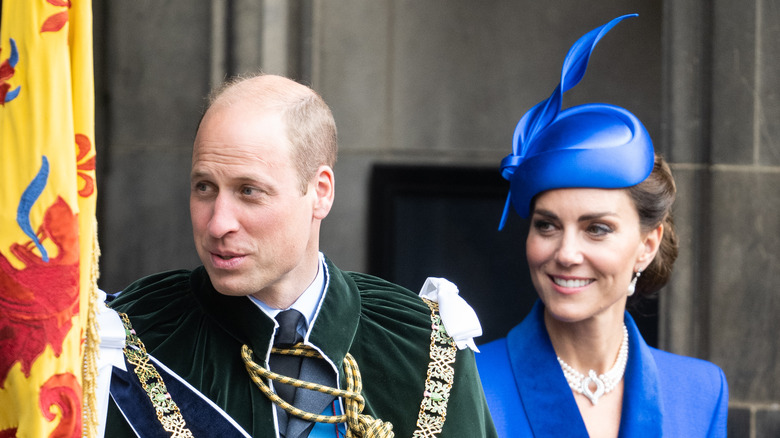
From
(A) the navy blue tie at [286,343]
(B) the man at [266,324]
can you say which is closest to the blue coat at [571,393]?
(B) the man at [266,324]

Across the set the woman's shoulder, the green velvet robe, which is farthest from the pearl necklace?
the green velvet robe

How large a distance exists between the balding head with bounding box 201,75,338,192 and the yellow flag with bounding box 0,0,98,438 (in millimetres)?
480

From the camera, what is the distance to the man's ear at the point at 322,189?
219 centimetres

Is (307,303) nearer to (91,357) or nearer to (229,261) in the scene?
(229,261)

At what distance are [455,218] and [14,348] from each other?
12.6ft

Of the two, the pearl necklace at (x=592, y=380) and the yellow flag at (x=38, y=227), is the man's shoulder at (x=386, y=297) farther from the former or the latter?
the yellow flag at (x=38, y=227)

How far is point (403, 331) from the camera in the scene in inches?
95.3

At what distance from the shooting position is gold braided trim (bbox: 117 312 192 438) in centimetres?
206

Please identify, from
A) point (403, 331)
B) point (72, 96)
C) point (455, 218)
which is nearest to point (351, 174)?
point (455, 218)

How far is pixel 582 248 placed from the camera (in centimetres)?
291

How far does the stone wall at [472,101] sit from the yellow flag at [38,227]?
291cm

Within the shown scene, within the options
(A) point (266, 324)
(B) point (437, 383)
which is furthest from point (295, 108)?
(B) point (437, 383)

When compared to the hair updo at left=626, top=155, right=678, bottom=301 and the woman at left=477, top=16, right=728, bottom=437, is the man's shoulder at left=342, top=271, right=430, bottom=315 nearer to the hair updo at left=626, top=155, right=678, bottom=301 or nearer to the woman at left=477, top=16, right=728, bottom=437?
the woman at left=477, top=16, right=728, bottom=437

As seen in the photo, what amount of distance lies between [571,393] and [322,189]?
3.95 ft
